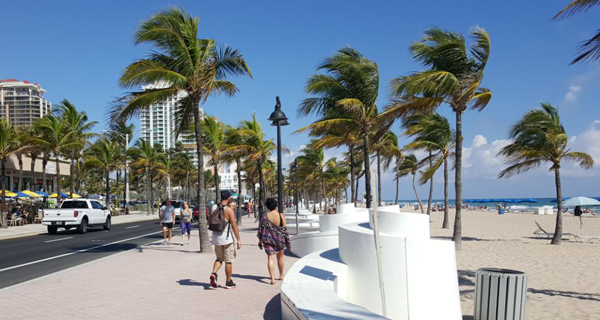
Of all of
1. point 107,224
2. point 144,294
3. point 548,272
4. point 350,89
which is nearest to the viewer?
point 144,294

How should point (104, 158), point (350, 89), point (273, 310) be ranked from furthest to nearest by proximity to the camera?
1. point (104, 158)
2. point (350, 89)
3. point (273, 310)

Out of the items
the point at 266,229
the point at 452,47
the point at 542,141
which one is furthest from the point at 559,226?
the point at 266,229

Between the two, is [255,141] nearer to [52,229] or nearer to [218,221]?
[52,229]

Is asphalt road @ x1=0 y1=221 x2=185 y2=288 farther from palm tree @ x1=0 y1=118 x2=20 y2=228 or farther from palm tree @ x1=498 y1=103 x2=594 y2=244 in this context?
palm tree @ x1=498 y1=103 x2=594 y2=244

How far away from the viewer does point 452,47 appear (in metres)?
15.1

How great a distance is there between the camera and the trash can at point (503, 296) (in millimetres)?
6176

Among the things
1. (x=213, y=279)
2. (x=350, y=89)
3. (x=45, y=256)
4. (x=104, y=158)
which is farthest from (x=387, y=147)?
(x=104, y=158)

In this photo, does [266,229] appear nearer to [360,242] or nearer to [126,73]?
[360,242]

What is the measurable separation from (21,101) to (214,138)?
155 meters

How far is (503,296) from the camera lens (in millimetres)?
6234

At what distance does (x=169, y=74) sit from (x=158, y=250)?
589cm

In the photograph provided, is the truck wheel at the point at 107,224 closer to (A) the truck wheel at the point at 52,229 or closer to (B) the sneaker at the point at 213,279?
(A) the truck wheel at the point at 52,229

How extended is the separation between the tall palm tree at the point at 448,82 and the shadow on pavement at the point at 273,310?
9.50 meters

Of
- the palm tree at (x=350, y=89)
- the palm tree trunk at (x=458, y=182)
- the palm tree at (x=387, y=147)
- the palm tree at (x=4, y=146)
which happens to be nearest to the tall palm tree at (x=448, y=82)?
the palm tree trunk at (x=458, y=182)
